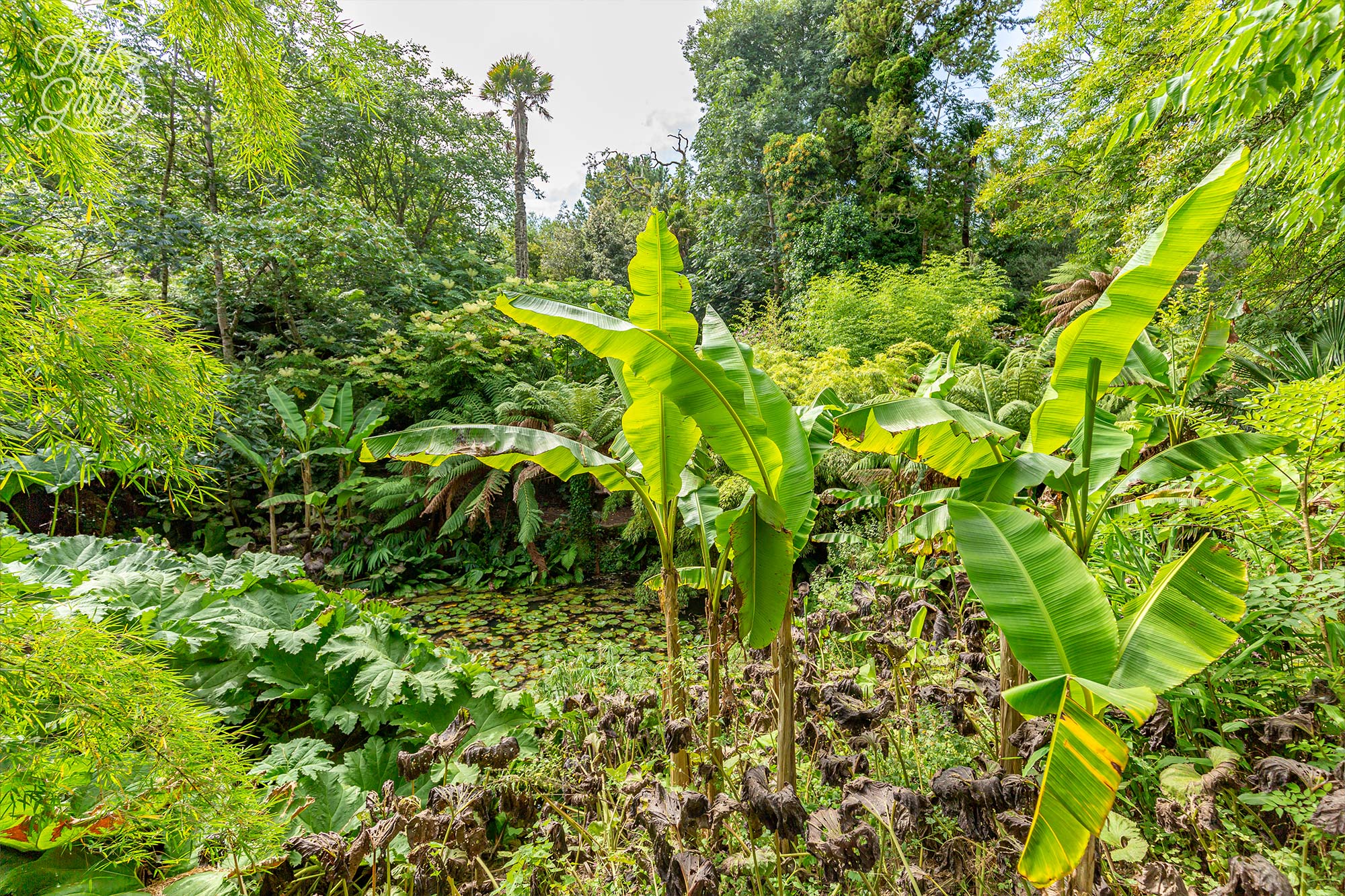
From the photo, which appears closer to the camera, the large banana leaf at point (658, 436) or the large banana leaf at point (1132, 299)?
the large banana leaf at point (1132, 299)

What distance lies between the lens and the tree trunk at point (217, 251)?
6.26 metres

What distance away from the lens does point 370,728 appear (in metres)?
2.18

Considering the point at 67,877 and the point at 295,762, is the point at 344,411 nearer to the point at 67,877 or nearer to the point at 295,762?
the point at 295,762

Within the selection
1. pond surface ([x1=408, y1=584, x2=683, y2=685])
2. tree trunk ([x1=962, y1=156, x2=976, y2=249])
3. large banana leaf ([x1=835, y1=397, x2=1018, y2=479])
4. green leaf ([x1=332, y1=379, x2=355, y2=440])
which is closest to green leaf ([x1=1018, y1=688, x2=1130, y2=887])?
large banana leaf ([x1=835, y1=397, x2=1018, y2=479])

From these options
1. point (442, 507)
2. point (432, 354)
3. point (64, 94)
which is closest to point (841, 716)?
point (64, 94)

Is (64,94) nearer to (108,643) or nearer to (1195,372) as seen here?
(108,643)

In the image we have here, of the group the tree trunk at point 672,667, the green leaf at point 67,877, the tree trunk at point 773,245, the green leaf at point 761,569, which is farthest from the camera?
the tree trunk at point 773,245

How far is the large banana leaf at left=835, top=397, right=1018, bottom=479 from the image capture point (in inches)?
57.4

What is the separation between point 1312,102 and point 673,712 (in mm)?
3408

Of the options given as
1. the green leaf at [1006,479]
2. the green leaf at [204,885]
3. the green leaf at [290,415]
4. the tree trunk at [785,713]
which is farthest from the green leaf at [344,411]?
the green leaf at [1006,479]

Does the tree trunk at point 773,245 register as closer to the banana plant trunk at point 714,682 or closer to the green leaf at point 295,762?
the banana plant trunk at point 714,682

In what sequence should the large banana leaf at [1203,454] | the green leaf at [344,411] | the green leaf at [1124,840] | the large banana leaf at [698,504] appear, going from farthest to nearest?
the green leaf at [344,411] → the large banana leaf at [698,504] → the large banana leaf at [1203,454] → the green leaf at [1124,840]

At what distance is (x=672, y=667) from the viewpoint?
1871 mm

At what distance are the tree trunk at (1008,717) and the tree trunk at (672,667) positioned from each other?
0.95 meters
